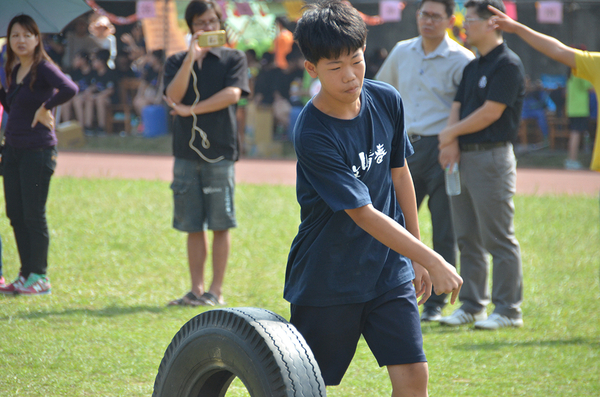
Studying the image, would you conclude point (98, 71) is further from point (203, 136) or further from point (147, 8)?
point (203, 136)

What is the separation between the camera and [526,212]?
29.0 feet

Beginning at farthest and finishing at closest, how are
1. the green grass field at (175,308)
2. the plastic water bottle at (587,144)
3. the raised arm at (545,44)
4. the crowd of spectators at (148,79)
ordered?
Answer: the crowd of spectators at (148,79)
the plastic water bottle at (587,144)
the raised arm at (545,44)
the green grass field at (175,308)

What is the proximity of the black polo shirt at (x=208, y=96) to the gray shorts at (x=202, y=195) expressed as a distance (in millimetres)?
89

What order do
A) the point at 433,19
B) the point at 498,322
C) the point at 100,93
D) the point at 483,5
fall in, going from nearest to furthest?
the point at 483,5 → the point at 498,322 → the point at 433,19 → the point at 100,93

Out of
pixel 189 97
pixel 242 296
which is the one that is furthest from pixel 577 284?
pixel 189 97

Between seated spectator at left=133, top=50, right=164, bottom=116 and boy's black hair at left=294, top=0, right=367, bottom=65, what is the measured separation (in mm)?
13584

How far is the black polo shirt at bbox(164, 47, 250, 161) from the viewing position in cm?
502

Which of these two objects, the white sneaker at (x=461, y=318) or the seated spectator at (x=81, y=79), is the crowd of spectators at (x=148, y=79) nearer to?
the seated spectator at (x=81, y=79)

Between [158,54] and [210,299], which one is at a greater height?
[158,54]

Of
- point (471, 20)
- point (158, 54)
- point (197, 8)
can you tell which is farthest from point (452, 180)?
point (158, 54)

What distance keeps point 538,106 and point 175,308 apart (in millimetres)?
11567

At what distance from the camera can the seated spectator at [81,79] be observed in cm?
1588

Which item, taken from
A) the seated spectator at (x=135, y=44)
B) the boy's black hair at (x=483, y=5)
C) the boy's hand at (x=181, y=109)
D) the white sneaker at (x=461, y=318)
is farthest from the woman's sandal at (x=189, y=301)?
the seated spectator at (x=135, y=44)

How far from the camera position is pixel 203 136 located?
4.98 metres
